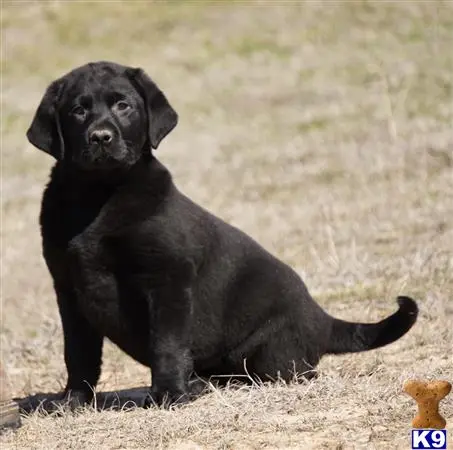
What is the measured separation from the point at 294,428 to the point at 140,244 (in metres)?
1.37

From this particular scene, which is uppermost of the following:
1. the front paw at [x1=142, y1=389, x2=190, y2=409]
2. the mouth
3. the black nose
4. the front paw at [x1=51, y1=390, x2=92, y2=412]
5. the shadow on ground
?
the black nose

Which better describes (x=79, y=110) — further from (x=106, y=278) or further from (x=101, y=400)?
(x=101, y=400)

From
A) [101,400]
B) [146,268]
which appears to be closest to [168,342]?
[146,268]

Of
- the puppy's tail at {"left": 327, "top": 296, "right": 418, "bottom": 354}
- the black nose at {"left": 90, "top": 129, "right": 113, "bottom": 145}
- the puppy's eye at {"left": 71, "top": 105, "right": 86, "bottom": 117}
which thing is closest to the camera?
the black nose at {"left": 90, "top": 129, "right": 113, "bottom": 145}

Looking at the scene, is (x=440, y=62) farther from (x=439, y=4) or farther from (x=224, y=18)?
(x=224, y=18)

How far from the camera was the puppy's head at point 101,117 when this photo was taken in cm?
620

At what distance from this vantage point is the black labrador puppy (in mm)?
6184

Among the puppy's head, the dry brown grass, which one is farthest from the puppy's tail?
the puppy's head

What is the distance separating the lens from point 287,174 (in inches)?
605

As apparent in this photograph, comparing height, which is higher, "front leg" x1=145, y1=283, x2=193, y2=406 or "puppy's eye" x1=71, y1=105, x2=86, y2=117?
"puppy's eye" x1=71, y1=105, x2=86, y2=117

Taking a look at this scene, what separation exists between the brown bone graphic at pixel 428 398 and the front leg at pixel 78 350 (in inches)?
88.5

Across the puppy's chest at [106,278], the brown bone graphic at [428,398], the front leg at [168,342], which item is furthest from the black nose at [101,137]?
the brown bone graphic at [428,398]

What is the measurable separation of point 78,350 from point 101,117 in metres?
1.24

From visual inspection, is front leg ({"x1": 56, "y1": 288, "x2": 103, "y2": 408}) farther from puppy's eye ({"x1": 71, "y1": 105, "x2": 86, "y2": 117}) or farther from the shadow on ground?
puppy's eye ({"x1": 71, "y1": 105, "x2": 86, "y2": 117})
